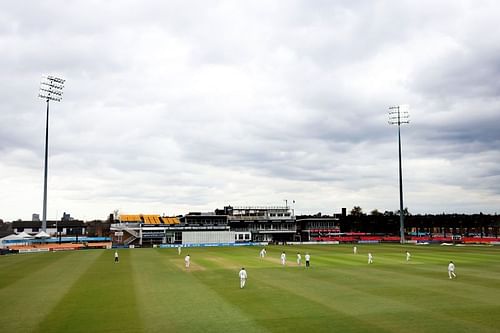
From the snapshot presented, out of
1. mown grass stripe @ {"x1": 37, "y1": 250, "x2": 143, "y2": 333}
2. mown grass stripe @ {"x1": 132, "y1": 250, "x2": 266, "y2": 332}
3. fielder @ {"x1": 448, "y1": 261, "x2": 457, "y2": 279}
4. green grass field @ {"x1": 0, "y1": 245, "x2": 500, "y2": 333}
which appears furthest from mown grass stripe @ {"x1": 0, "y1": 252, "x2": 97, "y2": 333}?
fielder @ {"x1": 448, "y1": 261, "x2": 457, "y2": 279}

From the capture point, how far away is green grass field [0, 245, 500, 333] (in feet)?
66.3

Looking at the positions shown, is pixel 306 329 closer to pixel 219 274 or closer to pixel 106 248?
pixel 219 274

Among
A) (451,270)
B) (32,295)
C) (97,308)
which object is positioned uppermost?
(451,270)

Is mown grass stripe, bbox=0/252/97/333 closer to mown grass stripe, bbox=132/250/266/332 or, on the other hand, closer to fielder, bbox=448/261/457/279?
mown grass stripe, bbox=132/250/266/332

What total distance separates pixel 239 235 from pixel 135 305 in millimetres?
90739

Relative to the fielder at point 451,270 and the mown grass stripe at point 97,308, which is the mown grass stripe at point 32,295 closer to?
the mown grass stripe at point 97,308

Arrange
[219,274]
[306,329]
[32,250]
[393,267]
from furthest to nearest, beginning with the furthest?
1. [32,250]
2. [393,267]
3. [219,274]
4. [306,329]

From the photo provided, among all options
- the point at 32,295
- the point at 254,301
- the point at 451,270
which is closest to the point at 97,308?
the point at 32,295

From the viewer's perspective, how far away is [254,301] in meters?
26.3

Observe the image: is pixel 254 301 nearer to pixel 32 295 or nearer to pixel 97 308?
pixel 97 308

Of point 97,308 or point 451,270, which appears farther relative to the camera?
point 451,270

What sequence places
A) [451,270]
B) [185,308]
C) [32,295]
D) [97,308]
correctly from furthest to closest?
1. [451,270]
2. [32,295]
3. [97,308]
4. [185,308]

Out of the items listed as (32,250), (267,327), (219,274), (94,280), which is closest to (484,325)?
(267,327)

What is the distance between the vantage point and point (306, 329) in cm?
1930
